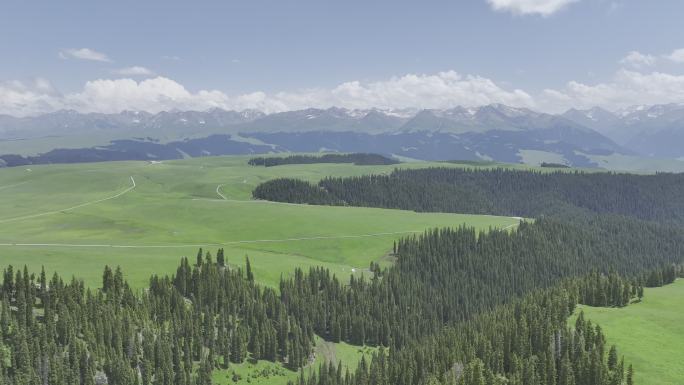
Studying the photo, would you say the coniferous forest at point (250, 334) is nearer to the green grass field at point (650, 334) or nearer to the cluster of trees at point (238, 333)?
the cluster of trees at point (238, 333)

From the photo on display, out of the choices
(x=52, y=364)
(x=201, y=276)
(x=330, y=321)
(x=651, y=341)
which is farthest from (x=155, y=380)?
(x=651, y=341)

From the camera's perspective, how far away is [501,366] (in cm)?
11344

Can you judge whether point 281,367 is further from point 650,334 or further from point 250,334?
point 650,334

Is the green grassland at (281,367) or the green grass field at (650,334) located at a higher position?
the green grass field at (650,334)

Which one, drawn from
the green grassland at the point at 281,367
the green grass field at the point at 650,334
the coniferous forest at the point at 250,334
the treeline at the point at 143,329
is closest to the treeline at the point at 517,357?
the coniferous forest at the point at 250,334

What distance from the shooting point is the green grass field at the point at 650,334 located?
9806 centimetres

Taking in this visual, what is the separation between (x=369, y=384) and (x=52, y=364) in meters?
73.3

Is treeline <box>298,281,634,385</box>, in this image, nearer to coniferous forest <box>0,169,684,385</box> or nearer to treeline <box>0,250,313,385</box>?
coniferous forest <box>0,169,684,385</box>

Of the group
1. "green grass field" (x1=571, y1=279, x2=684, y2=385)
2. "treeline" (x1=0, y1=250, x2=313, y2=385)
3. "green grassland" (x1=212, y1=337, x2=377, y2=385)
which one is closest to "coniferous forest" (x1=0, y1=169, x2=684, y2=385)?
"treeline" (x1=0, y1=250, x2=313, y2=385)

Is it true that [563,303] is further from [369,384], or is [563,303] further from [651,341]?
[369,384]

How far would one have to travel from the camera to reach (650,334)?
115 meters

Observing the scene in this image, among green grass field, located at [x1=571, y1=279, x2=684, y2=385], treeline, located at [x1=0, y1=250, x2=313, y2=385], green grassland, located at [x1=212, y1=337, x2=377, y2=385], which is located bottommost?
green grassland, located at [x1=212, y1=337, x2=377, y2=385]

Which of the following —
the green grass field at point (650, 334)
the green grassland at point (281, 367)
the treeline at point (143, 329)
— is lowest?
the green grassland at point (281, 367)

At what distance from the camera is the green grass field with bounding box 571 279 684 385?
3861 inches
